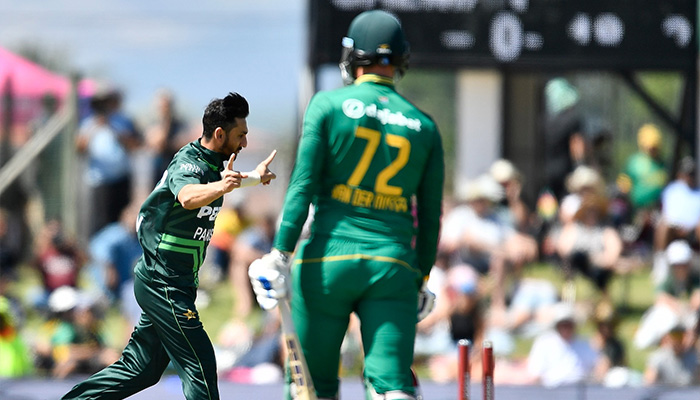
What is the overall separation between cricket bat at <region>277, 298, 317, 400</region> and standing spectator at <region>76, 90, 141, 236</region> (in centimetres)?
525

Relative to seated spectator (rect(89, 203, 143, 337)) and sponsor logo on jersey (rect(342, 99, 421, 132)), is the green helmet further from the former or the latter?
seated spectator (rect(89, 203, 143, 337))

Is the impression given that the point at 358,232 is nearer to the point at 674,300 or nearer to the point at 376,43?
the point at 376,43

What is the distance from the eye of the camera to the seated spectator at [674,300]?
8.20 m

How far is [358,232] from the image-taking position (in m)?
4.40

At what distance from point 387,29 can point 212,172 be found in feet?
2.82

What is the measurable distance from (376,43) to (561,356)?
12.9 ft

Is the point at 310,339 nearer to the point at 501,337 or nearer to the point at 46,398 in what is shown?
the point at 46,398

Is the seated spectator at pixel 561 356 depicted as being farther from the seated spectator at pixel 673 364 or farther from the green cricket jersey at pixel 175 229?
the green cricket jersey at pixel 175 229

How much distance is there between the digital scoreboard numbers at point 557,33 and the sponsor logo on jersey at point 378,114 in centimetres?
351

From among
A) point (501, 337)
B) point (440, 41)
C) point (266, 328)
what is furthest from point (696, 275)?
point (266, 328)

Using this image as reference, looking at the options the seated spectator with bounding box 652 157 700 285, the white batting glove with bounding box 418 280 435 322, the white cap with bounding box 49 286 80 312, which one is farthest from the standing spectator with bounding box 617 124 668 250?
the white batting glove with bounding box 418 280 435 322

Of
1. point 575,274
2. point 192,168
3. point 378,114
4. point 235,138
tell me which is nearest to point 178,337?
point 192,168

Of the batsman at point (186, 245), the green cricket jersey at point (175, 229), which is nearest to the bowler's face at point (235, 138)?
the batsman at point (186, 245)

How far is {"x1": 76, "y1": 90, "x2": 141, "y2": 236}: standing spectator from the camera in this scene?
9578mm
